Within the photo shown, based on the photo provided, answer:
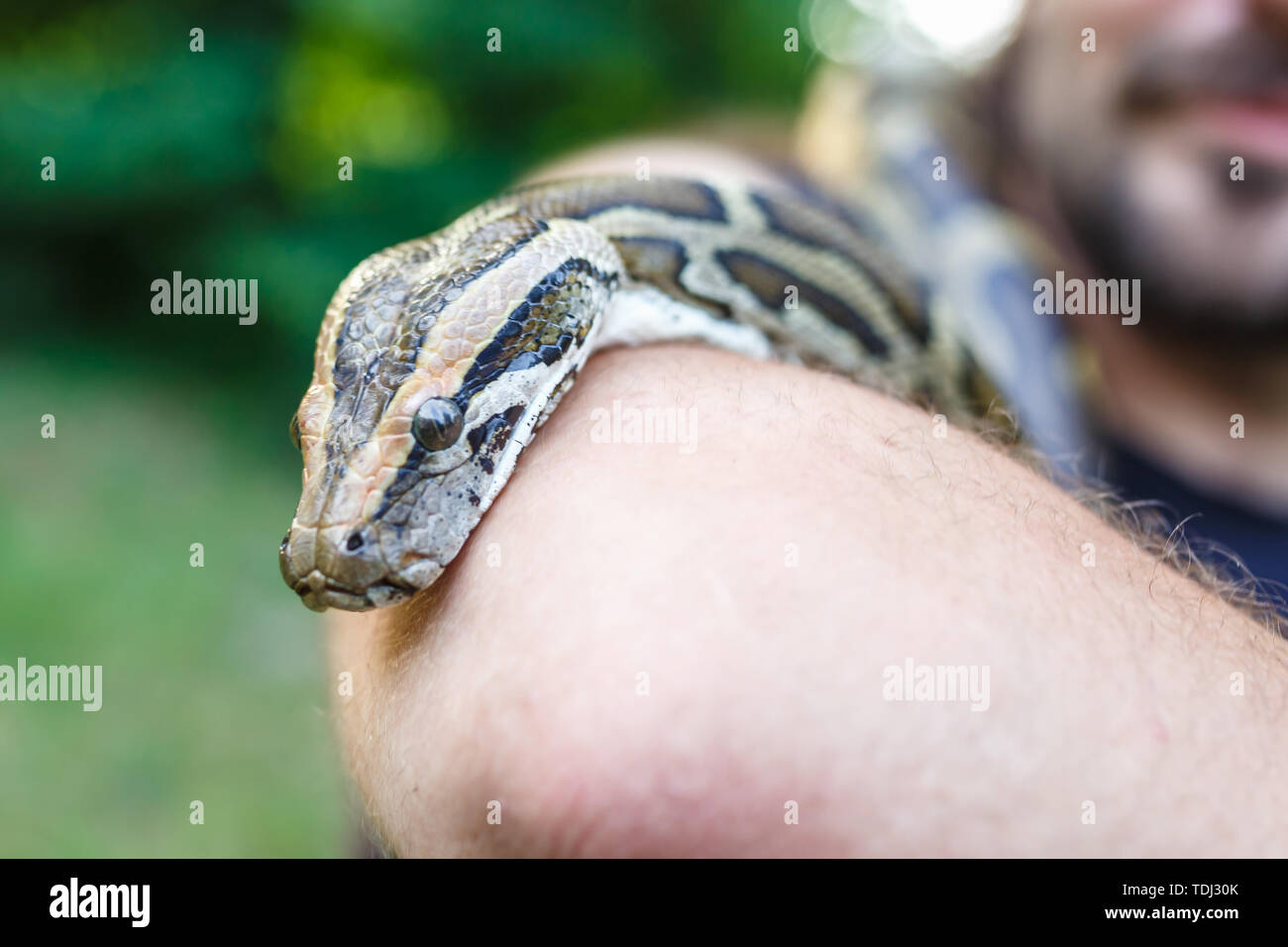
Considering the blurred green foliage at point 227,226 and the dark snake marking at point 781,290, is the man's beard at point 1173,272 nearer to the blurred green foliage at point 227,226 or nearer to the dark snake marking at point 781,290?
the dark snake marking at point 781,290

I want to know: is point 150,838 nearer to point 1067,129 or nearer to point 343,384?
point 343,384

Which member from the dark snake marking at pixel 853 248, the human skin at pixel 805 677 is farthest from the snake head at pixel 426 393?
the dark snake marking at pixel 853 248

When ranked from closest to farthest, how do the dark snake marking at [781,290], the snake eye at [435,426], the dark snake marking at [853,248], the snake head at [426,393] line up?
the snake head at [426,393], the snake eye at [435,426], the dark snake marking at [781,290], the dark snake marking at [853,248]

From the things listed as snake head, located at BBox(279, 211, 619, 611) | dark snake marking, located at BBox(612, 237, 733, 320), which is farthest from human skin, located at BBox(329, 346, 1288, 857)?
dark snake marking, located at BBox(612, 237, 733, 320)

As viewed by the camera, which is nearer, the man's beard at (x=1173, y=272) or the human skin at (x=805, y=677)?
the human skin at (x=805, y=677)

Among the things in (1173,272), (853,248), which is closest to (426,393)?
(853,248)

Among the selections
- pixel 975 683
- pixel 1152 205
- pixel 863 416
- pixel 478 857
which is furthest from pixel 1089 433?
pixel 478 857

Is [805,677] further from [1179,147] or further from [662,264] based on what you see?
[1179,147]
